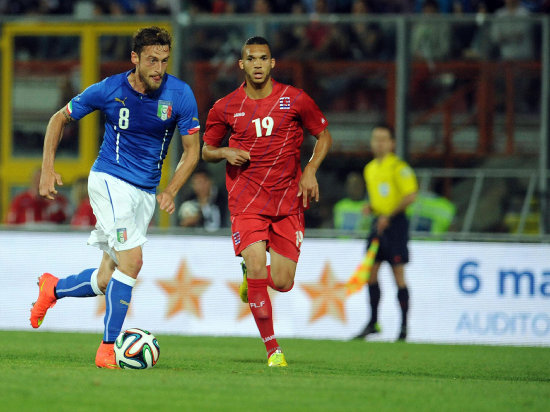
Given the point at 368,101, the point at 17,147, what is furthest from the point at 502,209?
the point at 17,147

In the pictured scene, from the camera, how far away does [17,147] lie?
1448 centimetres

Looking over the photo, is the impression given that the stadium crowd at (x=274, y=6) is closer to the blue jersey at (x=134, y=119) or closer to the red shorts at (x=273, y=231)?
the red shorts at (x=273, y=231)

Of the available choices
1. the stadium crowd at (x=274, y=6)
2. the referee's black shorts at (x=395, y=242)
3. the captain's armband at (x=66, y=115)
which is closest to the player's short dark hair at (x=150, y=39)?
the captain's armband at (x=66, y=115)

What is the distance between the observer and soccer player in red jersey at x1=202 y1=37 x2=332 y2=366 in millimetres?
7762

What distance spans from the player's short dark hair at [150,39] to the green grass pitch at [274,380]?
2123 mm

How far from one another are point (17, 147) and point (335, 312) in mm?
5260

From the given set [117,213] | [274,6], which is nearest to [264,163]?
[117,213]

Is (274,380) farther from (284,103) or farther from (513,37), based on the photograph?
(513,37)

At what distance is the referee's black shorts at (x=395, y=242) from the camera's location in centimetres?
1143

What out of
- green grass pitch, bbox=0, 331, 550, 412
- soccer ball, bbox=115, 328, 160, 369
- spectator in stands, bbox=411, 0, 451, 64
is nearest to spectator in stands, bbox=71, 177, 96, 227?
green grass pitch, bbox=0, 331, 550, 412

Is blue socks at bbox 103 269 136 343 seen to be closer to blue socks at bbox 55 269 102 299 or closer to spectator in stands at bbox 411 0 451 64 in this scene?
blue socks at bbox 55 269 102 299

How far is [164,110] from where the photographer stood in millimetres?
7363

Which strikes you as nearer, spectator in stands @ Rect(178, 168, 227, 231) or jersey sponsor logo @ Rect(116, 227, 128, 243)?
jersey sponsor logo @ Rect(116, 227, 128, 243)

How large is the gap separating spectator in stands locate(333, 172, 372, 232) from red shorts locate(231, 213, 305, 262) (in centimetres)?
475
